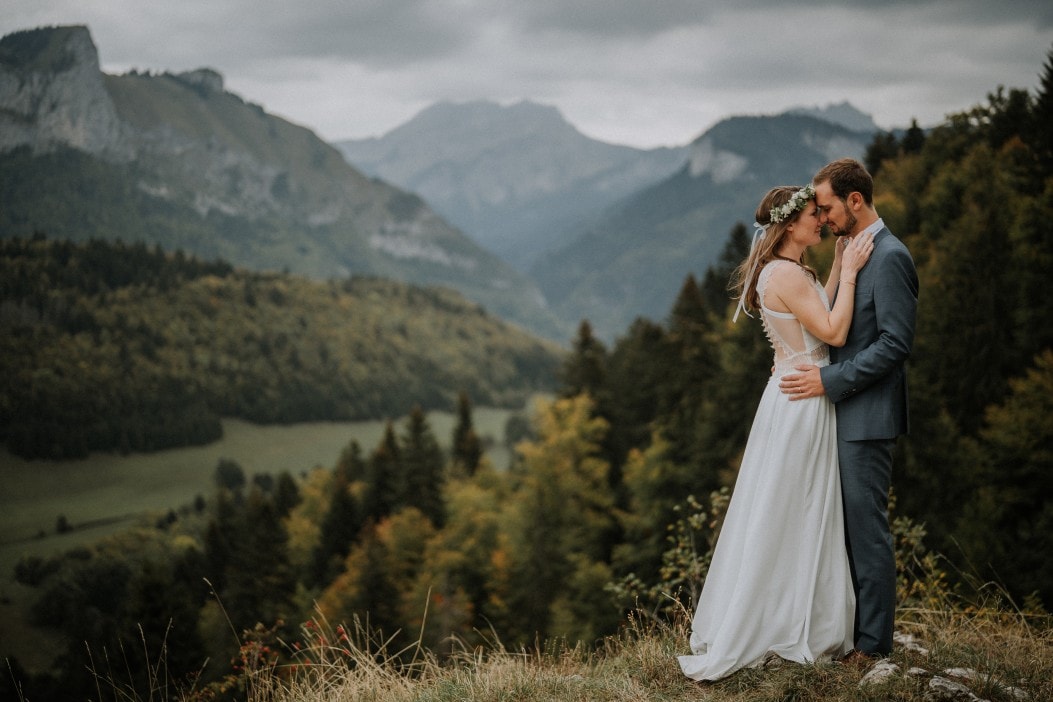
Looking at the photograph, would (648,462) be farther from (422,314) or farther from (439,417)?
(422,314)

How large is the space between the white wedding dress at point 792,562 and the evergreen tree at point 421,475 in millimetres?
43472

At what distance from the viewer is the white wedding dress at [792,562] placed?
4688mm

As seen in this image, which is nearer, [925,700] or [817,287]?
[925,700]

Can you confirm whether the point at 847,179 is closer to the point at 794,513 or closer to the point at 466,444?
the point at 794,513

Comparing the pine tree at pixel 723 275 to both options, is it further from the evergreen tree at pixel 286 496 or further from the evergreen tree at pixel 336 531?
the evergreen tree at pixel 286 496

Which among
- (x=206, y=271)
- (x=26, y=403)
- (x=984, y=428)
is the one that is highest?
(x=206, y=271)

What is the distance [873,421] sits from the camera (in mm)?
4602

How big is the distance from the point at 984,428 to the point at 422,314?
172m

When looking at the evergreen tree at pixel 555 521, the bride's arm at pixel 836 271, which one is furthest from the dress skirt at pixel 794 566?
the evergreen tree at pixel 555 521

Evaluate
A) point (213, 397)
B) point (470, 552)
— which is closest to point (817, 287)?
point (470, 552)

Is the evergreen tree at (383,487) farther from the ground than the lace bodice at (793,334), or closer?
closer

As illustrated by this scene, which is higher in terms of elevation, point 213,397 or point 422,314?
point 422,314

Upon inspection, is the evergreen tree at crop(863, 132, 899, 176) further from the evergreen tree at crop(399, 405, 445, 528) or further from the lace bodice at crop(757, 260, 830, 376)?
the lace bodice at crop(757, 260, 830, 376)

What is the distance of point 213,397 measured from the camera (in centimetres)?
14675
